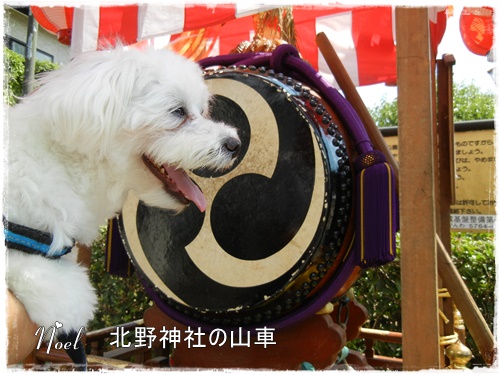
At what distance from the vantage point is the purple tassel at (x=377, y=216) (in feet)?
3.86

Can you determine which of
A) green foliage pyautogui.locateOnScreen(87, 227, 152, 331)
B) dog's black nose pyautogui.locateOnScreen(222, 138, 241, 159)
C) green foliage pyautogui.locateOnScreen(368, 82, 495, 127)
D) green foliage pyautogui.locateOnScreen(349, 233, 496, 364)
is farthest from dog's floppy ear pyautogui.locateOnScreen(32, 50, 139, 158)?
green foliage pyautogui.locateOnScreen(368, 82, 495, 127)

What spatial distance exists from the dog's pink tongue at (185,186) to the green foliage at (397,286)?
5.79ft

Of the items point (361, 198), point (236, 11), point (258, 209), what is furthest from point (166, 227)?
point (236, 11)

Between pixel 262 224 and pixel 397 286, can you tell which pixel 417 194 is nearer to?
pixel 262 224

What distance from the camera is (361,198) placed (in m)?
1.24

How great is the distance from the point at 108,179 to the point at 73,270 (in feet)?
0.66

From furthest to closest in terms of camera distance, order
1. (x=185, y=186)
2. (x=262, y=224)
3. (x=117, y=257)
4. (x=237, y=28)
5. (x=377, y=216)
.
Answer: (x=237, y=28) → (x=117, y=257) → (x=262, y=224) → (x=377, y=216) → (x=185, y=186)

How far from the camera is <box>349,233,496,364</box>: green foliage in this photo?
8.39ft

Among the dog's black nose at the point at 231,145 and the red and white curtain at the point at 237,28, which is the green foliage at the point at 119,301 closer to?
the red and white curtain at the point at 237,28

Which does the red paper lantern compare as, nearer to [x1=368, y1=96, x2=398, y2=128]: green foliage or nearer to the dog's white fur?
the dog's white fur

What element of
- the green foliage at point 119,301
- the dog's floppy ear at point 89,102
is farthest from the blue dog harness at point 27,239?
the green foliage at point 119,301

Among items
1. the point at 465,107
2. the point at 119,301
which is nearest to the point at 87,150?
the point at 119,301

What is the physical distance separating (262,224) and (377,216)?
1.13 feet

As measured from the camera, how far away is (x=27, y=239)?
821mm
